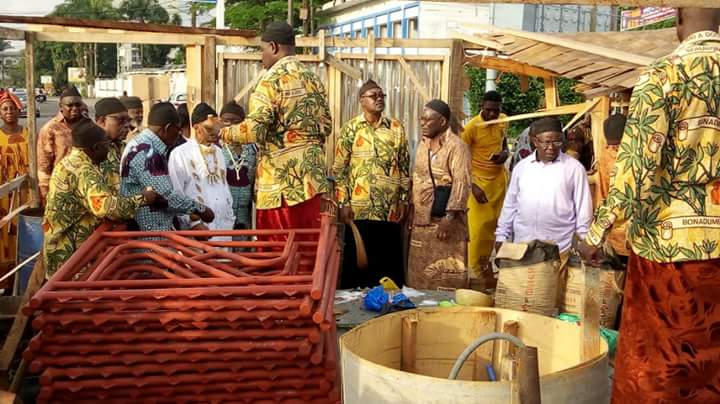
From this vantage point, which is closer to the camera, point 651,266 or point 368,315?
point 651,266

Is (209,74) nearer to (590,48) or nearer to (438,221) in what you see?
(438,221)

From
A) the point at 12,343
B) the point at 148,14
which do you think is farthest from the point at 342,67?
the point at 148,14

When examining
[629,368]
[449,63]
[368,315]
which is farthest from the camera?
[449,63]

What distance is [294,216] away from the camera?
534cm

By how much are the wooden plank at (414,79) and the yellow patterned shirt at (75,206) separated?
156 inches

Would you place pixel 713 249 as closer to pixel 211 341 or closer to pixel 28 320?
pixel 211 341

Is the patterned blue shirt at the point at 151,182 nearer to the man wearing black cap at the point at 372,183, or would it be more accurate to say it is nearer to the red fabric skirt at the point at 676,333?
the man wearing black cap at the point at 372,183

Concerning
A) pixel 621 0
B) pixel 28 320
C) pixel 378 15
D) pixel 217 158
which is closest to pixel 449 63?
pixel 217 158

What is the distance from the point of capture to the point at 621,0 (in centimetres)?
240

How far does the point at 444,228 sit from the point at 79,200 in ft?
9.76

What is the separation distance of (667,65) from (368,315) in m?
3.18

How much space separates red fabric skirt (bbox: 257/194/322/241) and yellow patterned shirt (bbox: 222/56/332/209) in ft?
0.15

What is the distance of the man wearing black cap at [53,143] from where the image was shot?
6.98 meters

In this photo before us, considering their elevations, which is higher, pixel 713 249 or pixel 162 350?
pixel 713 249
